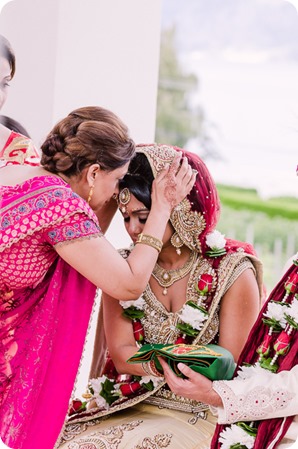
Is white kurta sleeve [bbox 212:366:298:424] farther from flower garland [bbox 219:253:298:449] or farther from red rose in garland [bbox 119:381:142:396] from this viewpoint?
red rose in garland [bbox 119:381:142:396]

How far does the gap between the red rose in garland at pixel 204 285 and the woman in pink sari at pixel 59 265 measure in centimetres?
26

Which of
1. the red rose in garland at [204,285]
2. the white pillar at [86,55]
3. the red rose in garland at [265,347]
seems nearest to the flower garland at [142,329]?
the red rose in garland at [204,285]

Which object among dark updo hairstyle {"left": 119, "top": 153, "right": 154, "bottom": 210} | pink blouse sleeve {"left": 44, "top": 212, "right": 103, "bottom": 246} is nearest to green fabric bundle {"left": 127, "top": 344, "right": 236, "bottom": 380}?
pink blouse sleeve {"left": 44, "top": 212, "right": 103, "bottom": 246}

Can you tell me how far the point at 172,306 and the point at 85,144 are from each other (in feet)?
1.98

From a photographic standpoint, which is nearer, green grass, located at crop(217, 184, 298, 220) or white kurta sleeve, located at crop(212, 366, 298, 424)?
white kurta sleeve, located at crop(212, 366, 298, 424)

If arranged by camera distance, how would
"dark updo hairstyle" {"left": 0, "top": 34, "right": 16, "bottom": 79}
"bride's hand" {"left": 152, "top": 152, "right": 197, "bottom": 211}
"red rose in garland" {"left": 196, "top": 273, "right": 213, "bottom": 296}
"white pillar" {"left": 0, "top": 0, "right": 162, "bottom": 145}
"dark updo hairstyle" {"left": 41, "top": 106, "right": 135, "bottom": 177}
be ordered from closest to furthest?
1. "dark updo hairstyle" {"left": 41, "top": 106, "right": 135, "bottom": 177}
2. "bride's hand" {"left": 152, "top": 152, "right": 197, "bottom": 211}
3. "red rose in garland" {"left": 196, "top": 273, "right": 213, "bottom": 296}
4. "dark updo hairstyle" {"left": 0, "top": 34, "right": 16, "bottom": 79}
5. "white pillar" {"left": 0, "top": 0, "right": 162, "bottom": 145}

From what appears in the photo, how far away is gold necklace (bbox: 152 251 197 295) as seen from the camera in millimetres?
2379

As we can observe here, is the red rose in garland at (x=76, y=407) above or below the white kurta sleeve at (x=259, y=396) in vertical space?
below

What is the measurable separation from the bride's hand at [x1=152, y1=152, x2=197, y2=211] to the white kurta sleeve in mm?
554

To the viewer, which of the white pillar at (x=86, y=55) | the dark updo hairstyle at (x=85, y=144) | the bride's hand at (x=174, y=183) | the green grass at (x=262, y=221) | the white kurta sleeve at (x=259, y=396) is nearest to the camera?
the white kurta sleeve at (x=259, y=396)

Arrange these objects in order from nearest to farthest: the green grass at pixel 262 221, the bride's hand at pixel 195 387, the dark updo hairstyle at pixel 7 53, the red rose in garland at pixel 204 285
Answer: the bride's hand at pixel 195 387
the red rose in garland at pixel 204 285
the dark updo hairstyle at pixel 7 53
the green grass at pixel 262 221

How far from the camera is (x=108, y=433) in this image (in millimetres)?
2154

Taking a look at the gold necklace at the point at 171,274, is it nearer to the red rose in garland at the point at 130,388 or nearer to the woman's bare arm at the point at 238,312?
the woman's bare arm at the point at 238,312

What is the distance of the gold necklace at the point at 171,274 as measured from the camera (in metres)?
2.38
